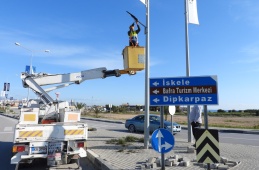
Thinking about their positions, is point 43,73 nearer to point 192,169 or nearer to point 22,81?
point 22,81

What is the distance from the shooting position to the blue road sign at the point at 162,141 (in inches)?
231

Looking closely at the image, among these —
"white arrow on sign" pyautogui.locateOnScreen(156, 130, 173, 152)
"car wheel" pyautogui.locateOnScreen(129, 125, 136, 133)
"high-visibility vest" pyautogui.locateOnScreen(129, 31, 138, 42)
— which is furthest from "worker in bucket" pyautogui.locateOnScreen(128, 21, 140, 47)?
"car wheel" pyautogui.locateOnScreen(129, 125, 136, 133)

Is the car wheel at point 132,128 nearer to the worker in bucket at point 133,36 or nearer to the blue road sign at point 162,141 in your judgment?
the worker in bucket at point 133,36

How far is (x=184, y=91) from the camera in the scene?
19.2ft

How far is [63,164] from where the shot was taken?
7621 mm

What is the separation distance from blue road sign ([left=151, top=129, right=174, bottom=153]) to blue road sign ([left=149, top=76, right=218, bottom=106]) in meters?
0.65

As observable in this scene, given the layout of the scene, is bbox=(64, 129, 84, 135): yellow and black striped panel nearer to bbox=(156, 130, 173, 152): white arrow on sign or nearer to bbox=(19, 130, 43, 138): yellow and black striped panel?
bbox=(19, 130, 43, 138): yellow and black striped panel

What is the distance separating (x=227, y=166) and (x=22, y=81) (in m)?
7.23

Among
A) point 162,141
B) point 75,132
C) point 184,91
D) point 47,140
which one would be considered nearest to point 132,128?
point 75,132

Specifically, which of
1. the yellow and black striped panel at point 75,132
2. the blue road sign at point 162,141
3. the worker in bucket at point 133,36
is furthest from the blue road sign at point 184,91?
the worker in bucket at point 133,36

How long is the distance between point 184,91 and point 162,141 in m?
1.22

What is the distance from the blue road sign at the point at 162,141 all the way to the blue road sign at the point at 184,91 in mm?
652

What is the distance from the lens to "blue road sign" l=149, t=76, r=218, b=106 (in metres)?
5.70

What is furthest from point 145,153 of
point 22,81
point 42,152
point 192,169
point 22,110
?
point 22,81
